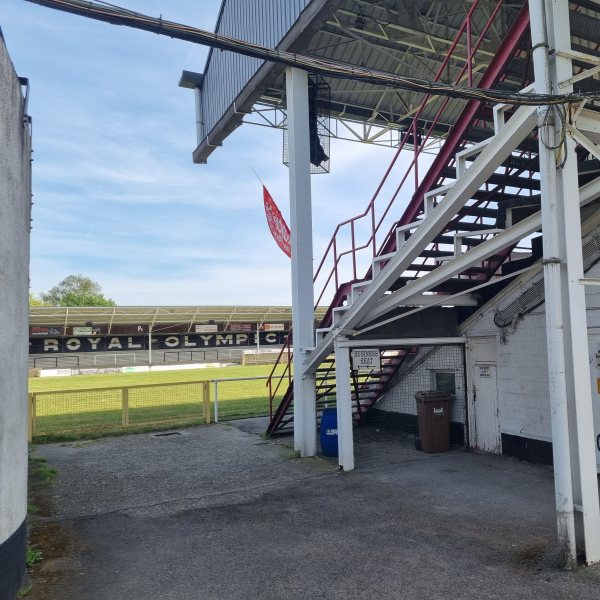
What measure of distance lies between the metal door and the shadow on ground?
1.36 feet

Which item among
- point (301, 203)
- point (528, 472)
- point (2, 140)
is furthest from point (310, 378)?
point (2, 140)

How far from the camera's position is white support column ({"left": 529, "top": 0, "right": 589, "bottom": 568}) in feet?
15.5

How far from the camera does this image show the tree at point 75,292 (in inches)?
3467

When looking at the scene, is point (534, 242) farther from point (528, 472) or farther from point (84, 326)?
point (84, 326)

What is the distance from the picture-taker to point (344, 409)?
28.0 ft

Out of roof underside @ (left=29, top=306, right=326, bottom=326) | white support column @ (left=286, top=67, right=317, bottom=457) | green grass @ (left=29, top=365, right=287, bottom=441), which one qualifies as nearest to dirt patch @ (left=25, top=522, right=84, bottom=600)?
white support column @ (left=286, top=67, right=317, bottom=457)

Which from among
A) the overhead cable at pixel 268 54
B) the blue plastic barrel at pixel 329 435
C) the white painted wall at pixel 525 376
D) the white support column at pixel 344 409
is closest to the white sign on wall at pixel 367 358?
the white support column at pixel 344 409

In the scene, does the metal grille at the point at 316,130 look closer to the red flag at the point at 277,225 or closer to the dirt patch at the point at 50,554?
the red flag at the point at 277,225

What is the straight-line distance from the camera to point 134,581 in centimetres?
478

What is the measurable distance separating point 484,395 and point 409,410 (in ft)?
7.34

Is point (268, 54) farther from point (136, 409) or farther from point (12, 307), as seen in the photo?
point (136, 409)

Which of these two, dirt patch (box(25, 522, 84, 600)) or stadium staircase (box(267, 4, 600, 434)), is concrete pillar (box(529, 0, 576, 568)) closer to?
stadium staircase (box(267, 4, 600, 434))

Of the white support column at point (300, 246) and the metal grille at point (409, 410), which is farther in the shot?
the metal grille at point (409, 410)

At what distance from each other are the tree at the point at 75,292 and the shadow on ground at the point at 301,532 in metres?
84.9
